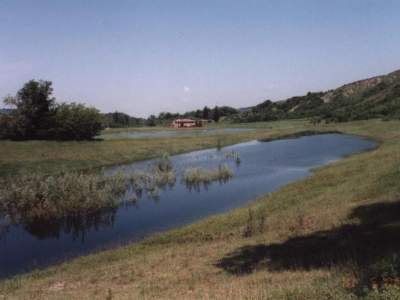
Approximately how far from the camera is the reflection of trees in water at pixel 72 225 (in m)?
22.7

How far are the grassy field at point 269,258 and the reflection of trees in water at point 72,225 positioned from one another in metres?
4.97

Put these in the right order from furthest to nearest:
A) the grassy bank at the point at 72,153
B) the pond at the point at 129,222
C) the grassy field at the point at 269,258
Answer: the grassy bank at the point at 72,153 < the pond at the point at 129,222 < the grassy field at the point at 269,258

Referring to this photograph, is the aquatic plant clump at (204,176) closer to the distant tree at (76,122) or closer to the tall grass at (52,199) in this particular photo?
the tall grass at (52,199)

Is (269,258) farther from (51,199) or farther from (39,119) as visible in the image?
(39,119)

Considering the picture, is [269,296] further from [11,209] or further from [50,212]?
[11,209]

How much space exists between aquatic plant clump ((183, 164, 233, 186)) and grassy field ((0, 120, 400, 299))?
36.7 ft

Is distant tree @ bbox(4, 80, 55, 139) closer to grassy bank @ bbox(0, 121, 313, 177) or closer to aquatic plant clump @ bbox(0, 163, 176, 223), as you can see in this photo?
grassy bank @ bbox(0, 121, 313, 177)

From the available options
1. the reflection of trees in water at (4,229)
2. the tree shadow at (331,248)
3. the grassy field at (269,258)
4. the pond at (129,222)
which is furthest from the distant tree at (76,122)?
the tree shadow at (331,248)

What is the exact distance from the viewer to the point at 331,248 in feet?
41.4

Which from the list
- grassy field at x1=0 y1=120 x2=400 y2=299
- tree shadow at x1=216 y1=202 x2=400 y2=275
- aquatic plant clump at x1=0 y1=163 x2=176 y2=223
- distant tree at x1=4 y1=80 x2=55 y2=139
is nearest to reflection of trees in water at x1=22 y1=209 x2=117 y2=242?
aquatic plant clump at x1=0 y1=163 x2=176 y2=223

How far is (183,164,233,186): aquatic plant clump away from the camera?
118 feet

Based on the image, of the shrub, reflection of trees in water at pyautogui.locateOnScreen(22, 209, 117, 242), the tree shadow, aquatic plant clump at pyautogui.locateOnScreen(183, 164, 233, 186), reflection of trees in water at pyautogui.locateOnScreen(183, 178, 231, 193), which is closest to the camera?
the tree shadow

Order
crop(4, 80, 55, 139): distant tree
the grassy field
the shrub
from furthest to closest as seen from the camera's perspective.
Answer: crop(4, 80, 55, 139): distant tree
the shrub
the grassy field

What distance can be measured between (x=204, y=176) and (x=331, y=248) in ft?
80.2
